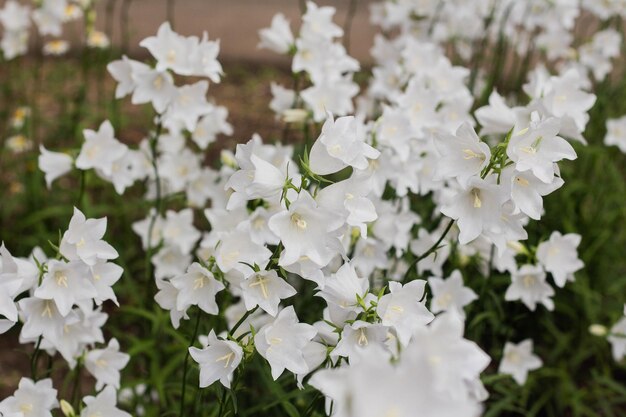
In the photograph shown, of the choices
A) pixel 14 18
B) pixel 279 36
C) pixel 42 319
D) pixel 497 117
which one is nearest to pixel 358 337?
pixel 42 319

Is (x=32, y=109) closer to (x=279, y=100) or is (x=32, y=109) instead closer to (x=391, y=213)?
(x=279, y=100)

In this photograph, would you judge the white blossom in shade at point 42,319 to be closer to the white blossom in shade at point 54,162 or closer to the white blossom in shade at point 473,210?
the white blossom in shade at point 54,162

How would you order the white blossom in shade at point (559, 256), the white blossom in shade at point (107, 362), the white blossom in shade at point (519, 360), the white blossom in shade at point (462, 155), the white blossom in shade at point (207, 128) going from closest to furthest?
the white blossom in shade at point (462, 155) < the white blossom in shade at point (107, 362) < the white blossom in shade at point (559, 256) < the white blossom in shade at point (519, 360) < the white blossom in shade at point (207, 128)

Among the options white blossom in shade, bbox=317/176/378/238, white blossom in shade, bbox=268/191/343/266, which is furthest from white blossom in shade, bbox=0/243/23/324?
white blossom in shade, bbox=317/176/378/238

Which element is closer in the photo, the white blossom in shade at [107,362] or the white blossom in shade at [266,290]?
the white blossom in shade at [266,290]

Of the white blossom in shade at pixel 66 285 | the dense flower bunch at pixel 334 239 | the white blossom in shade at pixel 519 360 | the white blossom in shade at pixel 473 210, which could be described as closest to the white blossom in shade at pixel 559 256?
the dense flower bunch at pixel 334 239

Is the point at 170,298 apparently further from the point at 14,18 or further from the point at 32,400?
the point at 14,18

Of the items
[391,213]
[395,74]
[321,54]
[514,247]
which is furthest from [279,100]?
[514,247]

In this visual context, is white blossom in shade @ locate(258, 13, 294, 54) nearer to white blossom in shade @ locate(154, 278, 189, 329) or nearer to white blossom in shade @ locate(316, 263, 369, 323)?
white blossom in shade @ locate(154, 278, 189, 329)
